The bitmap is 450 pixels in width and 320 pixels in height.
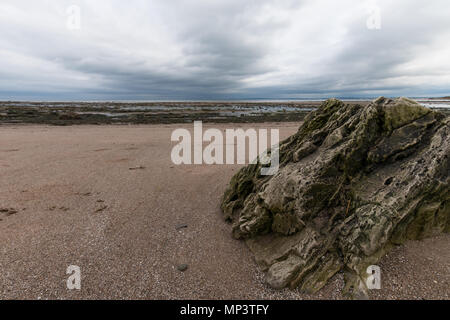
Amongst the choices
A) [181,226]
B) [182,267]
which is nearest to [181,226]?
[181,226]

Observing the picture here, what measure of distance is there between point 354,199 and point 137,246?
5273 millimetres

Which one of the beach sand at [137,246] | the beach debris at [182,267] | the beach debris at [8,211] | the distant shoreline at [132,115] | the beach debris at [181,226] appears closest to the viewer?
the beach sand at [137,246]

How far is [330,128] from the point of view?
6.14 metres

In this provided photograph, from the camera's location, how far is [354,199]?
4660 mm

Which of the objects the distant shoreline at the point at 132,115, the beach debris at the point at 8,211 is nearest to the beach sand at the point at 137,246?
the beach debris at the point at 8,211

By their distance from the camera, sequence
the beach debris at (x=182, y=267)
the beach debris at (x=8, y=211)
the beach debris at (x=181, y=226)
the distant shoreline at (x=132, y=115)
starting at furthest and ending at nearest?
the distant shoreline at (x=132, y=115), the beach debris at (x=8, y=211), the beach debris at (x=181, y=226), the beach debris at (x=182, y=267)

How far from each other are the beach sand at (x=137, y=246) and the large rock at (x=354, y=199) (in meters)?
0.31

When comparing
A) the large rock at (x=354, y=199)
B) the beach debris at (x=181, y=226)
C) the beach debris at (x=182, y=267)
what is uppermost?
the large rock at (x=354, y=199)

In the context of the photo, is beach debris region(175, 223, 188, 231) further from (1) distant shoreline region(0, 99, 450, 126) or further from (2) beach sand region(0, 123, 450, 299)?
(1) distant shoreline region(0, 99, 450, 126)

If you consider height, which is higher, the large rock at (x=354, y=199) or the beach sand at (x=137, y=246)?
the large rock at (x=354, y=199)

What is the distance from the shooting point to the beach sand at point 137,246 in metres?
4.11

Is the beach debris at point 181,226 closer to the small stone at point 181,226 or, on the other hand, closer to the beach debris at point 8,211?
the small stone at point 181,226
